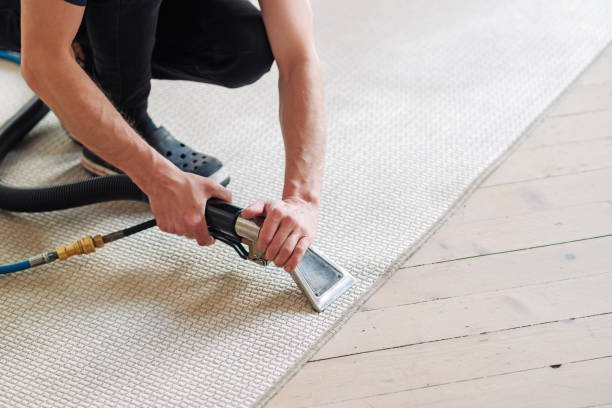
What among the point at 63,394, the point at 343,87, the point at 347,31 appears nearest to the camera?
the point at 63,394

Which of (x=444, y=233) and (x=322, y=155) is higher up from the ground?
(x=322, y=155)

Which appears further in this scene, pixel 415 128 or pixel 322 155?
pixel 415 128

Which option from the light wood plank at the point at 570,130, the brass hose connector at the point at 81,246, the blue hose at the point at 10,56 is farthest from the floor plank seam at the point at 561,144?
the blue hose at the point at 10,56

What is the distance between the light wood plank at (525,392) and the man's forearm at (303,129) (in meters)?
0.34

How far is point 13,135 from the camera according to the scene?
67.7 inches

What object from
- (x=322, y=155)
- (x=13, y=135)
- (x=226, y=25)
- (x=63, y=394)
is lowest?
(x=63, y=394)

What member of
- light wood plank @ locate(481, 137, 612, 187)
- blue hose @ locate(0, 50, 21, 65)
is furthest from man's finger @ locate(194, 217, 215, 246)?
blue hose @ locate(0, 50, 21, 65)

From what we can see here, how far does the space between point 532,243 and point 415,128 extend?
434 millimetres

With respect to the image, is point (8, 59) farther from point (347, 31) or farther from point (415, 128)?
point (415, 128)

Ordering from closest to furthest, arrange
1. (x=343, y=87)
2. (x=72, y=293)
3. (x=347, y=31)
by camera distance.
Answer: (x=72, y=293) < (x=343, y=87) < (x=347, y=31)

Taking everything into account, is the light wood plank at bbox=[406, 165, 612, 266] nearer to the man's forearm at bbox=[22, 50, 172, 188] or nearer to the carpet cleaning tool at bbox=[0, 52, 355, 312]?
the carpet cleaning tool at bbox=[0, 52, 355, 312]

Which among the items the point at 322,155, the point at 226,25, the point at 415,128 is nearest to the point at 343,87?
the point at 415,128

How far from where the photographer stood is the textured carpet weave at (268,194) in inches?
49.1

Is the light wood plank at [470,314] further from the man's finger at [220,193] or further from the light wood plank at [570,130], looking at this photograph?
the light wood plank at [570,130]
